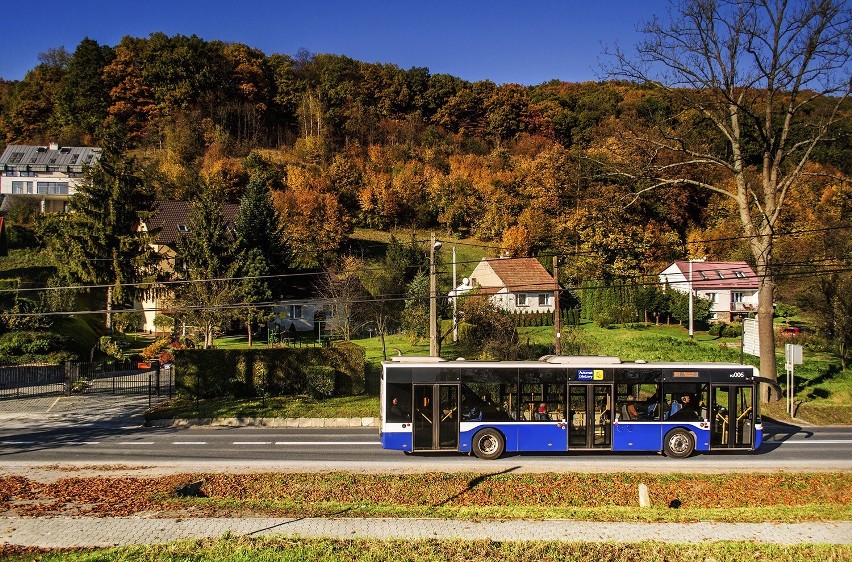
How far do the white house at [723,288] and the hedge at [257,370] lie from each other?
1271 inches

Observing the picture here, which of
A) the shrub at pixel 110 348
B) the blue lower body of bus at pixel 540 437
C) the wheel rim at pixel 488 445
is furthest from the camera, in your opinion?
the shrub at pixel 110 348

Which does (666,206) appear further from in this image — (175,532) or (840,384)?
(175,532)

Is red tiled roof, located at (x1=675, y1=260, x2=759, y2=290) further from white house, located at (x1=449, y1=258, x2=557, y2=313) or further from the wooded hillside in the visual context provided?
white house, located at (x1=449, y1=258, x2=557, y2=313)

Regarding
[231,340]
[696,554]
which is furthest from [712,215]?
[696,554]

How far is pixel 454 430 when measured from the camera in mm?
19328

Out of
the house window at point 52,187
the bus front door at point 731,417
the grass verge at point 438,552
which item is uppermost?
the house window at point 52,187

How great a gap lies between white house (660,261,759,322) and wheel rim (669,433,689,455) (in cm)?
3414

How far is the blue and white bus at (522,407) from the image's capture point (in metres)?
19.2

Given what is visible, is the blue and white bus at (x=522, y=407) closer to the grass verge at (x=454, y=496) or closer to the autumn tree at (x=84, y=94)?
the grass verge at (x=454, y=496)

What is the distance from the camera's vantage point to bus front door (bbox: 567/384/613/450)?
19281mm

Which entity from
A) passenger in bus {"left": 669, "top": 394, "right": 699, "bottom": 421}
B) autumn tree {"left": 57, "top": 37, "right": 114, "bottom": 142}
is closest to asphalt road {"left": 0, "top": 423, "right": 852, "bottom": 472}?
passenger in bus {"left": 669, "top": 394, "right": 699, "bottom": 421}

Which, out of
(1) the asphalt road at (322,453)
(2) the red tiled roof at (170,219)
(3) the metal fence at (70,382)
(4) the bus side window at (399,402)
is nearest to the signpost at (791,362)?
(1) the asphalt road at (322,453)

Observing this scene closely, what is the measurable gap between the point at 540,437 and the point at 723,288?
39.8 metres

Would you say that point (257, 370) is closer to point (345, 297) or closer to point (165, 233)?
point (345, 297)
